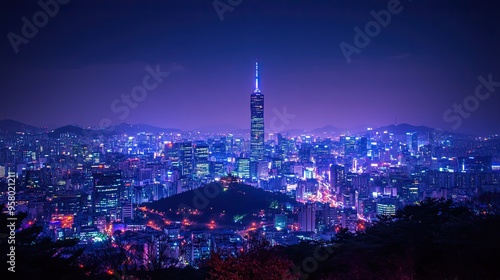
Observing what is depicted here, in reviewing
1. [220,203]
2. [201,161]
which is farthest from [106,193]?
[201,161]

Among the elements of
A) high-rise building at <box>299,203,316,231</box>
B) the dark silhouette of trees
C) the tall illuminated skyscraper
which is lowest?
high-rise building at <box>299,203,316,231</box>

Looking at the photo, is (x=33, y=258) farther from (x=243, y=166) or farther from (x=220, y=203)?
(x=243, y=166)

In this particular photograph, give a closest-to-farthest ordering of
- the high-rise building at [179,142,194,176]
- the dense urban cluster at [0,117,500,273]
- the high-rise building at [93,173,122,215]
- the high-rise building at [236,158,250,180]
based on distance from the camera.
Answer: the dense urban cluster at [0,117,500,273] < the high-rise building at [93,173,122,215] < the high-rise building at [179,142,194,176] < the high-rise building at [236,158,250,180]

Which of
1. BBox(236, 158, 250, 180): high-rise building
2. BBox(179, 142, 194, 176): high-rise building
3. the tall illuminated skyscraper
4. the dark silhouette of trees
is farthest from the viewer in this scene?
the tall illuminated skyscraper

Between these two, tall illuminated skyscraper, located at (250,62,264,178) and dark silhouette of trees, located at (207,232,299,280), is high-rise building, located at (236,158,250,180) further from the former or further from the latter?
dark silhouette of trees, located at (207,232,299,280)

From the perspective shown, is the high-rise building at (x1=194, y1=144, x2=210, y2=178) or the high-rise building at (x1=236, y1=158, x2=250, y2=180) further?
the high-rise building at (x1=236, y1=158, x2=250, y2=180)

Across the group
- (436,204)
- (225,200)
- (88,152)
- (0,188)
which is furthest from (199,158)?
(436,204)

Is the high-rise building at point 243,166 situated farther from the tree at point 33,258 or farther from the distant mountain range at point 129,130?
the tree at point 33,258

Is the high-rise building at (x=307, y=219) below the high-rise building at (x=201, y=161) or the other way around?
below

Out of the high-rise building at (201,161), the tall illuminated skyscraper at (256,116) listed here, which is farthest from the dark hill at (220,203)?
the tall illuminated skyscraper at (256,116)

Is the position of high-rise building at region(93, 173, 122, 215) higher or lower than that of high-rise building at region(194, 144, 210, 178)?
lower

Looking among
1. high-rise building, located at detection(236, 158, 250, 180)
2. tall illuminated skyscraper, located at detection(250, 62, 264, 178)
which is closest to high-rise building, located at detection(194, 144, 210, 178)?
high-rise building, located at detection(236, 158, 250, 180)
